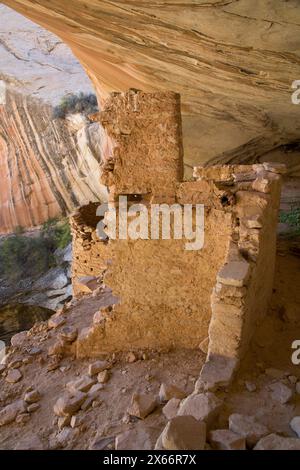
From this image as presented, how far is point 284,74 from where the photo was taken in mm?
4004

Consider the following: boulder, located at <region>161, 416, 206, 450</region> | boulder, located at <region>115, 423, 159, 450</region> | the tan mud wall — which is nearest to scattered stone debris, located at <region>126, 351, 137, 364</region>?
boulder, located at <region>115, 423, 159, 450</region>

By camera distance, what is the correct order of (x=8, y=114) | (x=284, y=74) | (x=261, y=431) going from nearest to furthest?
(x=261, y=431), (x=284, y=74), (x=8, y=114)

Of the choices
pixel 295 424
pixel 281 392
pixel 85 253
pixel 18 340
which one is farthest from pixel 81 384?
pixel 85 253

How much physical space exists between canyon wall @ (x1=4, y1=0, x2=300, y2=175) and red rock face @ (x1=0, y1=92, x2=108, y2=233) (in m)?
6.71

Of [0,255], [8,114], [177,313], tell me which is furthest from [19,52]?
[177,313]

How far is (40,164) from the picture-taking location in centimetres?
1377

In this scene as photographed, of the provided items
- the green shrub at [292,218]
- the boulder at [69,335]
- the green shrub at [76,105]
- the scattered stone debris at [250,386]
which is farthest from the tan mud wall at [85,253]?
the green shrub at [76,105]

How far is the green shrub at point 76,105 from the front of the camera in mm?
12688

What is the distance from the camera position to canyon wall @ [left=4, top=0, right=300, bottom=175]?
310cm

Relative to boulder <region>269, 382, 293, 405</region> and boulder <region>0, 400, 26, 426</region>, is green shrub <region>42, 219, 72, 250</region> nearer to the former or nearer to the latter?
boulder <region>0, 400, 26, 426</region>

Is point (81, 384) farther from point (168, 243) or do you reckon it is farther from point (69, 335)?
point (168, 243)

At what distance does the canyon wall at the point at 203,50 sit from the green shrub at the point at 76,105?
6.23 metres

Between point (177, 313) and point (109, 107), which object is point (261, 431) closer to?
point (177, 313)

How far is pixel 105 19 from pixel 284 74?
81.1 inches
